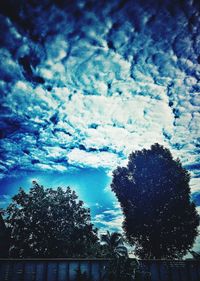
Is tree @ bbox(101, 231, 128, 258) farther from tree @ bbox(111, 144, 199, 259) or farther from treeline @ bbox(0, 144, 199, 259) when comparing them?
tree @ bbox(111, 144, 199, 259)

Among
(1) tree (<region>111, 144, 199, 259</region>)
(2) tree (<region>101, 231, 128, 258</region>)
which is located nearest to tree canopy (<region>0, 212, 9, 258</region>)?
(2) tree (<region>101, 231, 128, 258</region>)

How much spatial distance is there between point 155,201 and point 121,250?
30.3ft

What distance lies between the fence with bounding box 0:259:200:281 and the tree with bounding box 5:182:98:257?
56.8 ft

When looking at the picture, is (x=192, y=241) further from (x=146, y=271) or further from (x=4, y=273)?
(x=4, y=273)

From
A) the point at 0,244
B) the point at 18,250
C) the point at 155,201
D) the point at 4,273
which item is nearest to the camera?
the point at 4,273

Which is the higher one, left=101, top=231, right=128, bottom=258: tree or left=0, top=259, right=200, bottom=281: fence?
left=101, top=231, right=128, bottom=258: tree

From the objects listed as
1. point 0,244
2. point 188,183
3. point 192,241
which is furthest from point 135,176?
point 0,244

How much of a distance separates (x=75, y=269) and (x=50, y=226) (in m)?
18.7

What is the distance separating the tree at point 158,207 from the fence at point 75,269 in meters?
4.80

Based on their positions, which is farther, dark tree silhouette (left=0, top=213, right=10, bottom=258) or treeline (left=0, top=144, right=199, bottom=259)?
dark tree silhouette (left=0, top=213, right=10, bottom=258)

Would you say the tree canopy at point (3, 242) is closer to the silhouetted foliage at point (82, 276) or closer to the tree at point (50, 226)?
the tree at point (50, 226)

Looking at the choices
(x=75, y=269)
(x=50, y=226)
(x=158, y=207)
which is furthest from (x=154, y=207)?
(x=50, y=226)

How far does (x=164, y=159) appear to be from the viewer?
23.3 meters

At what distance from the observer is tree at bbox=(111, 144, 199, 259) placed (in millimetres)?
21812
